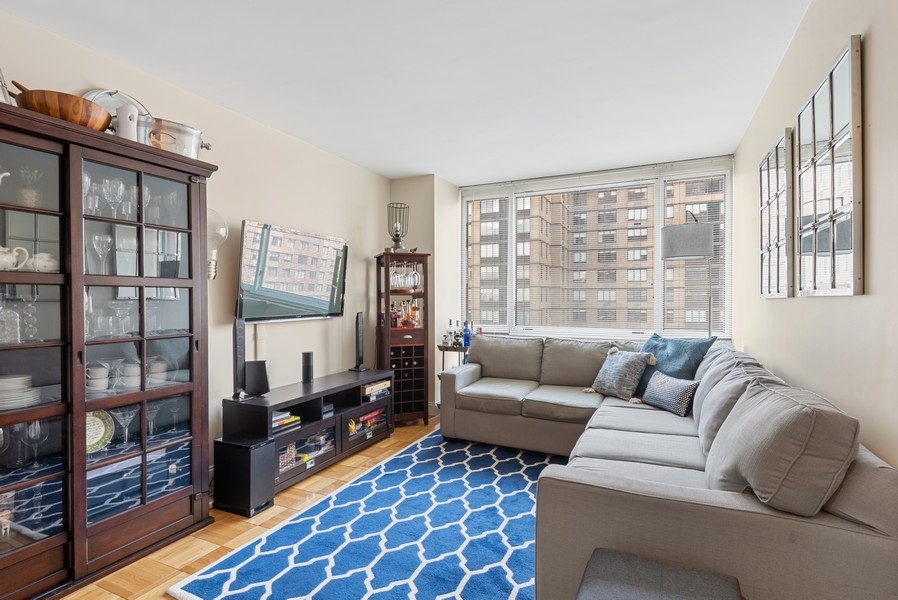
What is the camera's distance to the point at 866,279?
157 cm

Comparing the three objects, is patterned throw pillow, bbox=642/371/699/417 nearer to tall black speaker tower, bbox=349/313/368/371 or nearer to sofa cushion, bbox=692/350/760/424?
sofa cushion, bbox=692/350/760/424

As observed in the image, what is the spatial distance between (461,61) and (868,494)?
8.31ft

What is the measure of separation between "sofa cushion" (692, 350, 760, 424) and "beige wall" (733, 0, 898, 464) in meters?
0.18

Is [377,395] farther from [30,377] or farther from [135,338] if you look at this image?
[30,377]

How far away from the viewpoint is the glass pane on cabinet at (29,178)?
1.92m

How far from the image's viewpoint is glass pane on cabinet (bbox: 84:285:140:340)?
7.23 feet

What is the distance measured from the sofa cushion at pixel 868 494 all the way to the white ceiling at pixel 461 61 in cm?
196

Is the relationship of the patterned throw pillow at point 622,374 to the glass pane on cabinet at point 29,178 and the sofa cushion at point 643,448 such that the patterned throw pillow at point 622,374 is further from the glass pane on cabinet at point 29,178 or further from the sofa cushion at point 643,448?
the glass pane on cabinet at point 29,178

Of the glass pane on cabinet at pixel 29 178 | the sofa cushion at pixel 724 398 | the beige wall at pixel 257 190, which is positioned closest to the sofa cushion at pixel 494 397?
the beige wall at pixel 257 190

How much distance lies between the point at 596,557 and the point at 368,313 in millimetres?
3693

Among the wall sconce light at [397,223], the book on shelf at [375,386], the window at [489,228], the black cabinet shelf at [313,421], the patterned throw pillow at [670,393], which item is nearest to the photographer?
the black cabinet shelf at [313,421]

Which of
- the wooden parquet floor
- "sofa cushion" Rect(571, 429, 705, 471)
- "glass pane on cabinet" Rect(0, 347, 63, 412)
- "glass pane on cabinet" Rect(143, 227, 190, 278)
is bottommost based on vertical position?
the wooden parquet floor

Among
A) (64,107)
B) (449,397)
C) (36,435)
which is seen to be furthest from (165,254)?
(449,397)

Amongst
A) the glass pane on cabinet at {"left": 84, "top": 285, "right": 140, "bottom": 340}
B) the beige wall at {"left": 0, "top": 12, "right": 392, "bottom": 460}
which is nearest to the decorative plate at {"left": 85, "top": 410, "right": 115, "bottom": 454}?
the glass pane on cabinet at {"left": 84, "top": 285, "right": 140, "bottom": 340}
